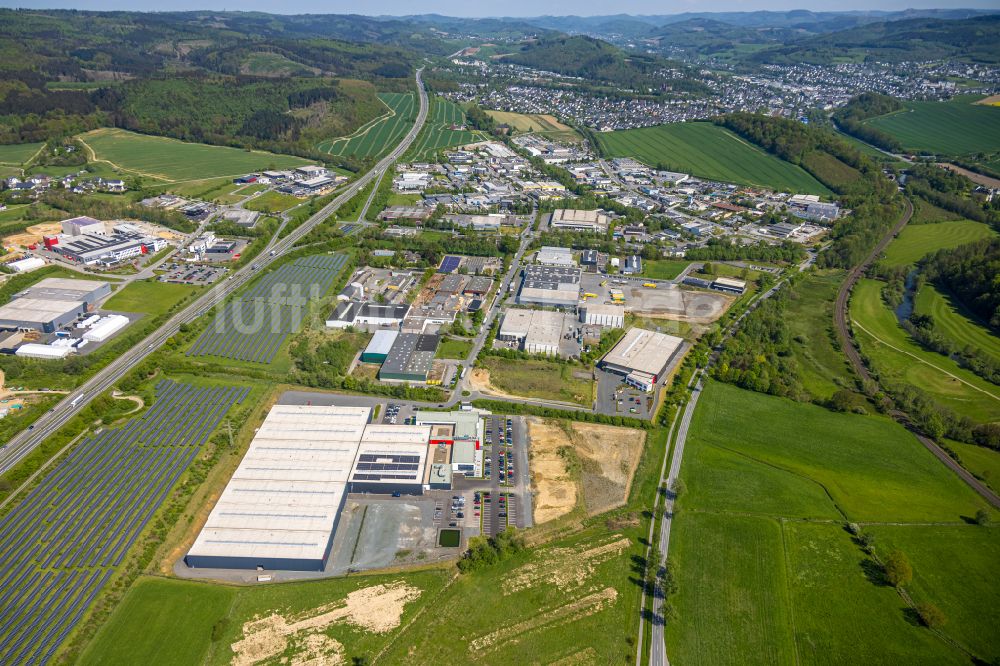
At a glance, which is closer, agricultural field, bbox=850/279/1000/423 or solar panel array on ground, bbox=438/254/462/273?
agricultural field, bbox=850/279/1000/423

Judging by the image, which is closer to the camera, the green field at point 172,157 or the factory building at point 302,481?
the factory building at point 302,481

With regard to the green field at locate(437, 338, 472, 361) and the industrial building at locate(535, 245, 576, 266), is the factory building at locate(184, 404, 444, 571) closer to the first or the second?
the green field at locate(437, 338, 472, 361)

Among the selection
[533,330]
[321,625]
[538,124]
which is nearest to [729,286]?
[533,330]

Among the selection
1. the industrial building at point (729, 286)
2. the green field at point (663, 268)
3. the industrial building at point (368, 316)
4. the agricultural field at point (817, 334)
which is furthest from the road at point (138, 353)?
the agricultural field at point (817, 334)

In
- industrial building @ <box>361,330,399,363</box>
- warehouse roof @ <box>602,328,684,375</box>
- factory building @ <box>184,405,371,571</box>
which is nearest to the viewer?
factory building @ <box>184,405,371,571</box>

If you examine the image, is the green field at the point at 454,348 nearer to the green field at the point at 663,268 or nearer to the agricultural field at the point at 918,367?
the green field at the point at 663,268

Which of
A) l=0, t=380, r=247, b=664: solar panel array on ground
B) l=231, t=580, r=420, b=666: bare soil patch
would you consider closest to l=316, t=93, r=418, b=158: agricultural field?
l=0, t=380, r=247, b=664: solar panel array on ground

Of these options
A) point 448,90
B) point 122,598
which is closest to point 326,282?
point 122,598
